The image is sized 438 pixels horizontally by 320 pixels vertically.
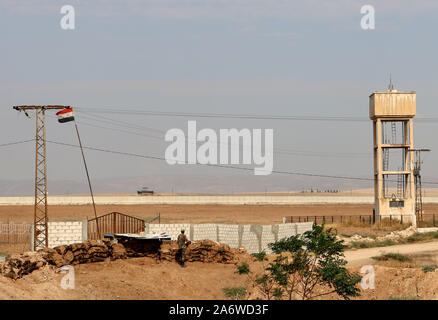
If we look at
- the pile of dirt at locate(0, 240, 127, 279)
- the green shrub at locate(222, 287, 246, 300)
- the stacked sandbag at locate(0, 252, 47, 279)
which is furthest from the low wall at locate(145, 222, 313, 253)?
the stacked sandbag at locate(0, 252, 47, 279)

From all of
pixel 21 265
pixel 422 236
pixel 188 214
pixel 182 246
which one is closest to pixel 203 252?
pixel 182 246

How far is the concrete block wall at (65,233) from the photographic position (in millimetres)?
39562

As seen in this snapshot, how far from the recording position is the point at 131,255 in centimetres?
3316

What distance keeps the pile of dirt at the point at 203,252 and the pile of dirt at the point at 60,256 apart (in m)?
2.43

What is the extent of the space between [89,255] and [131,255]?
2.48m

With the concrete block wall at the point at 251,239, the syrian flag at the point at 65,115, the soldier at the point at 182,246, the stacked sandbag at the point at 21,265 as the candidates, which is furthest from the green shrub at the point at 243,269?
the syrian flag at the point at 65,115

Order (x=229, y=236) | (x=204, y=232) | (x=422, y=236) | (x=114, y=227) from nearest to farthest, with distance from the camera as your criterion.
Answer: (x=114, y=227) → (x=204, y=232) → (x=229, y=236) → (x=422, y=236)

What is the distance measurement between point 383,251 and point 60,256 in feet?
74.6

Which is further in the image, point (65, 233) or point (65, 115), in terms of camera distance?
point (65, 115)

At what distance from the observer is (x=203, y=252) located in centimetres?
3488

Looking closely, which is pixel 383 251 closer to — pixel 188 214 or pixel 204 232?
pixel 204 232
